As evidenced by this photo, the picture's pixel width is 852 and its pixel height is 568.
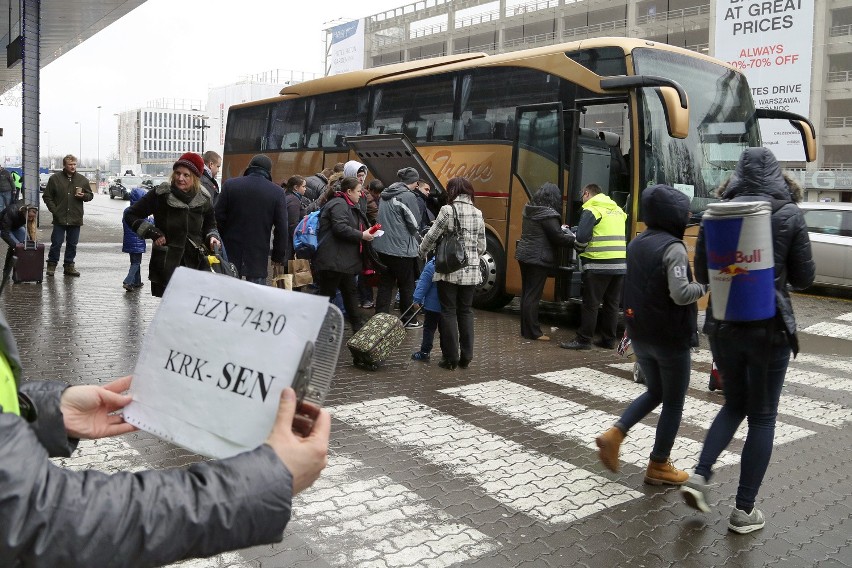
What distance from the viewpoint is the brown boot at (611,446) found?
4898 mm

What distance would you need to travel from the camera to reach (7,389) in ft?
4.66

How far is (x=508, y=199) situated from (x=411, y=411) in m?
5.75

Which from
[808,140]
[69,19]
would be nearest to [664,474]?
[808,140]

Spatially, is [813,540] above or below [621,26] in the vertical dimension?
below

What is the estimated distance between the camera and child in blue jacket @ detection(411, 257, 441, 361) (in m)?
8.13

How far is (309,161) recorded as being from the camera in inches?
659

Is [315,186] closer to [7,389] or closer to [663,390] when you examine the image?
[663,390]

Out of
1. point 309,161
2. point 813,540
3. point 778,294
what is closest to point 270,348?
point 778,294

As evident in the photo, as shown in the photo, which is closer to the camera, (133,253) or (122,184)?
(133,253)

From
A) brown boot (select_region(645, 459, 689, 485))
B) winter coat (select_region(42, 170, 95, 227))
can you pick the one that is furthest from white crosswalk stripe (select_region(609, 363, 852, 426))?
winter coat (select_region(42, 170, 95, 227))

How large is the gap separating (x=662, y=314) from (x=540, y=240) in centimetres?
497

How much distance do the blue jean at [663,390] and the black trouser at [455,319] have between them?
10.1 ft

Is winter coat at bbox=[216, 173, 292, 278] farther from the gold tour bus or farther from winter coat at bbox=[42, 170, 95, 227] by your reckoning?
winter coat at bbox=[42, 170, 95, 227]

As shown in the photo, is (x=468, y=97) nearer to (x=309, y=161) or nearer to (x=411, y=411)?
(x=309, y=161)
